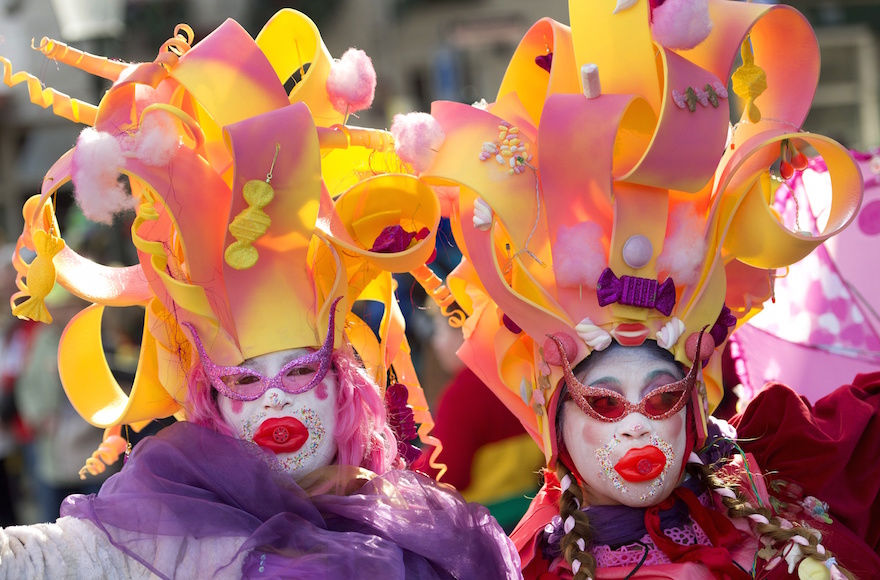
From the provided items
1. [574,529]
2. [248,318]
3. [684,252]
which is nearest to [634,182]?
[684,252]

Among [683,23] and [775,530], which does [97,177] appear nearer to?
[683,23]

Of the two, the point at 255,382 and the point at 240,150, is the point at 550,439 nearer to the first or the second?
the point at 255,382

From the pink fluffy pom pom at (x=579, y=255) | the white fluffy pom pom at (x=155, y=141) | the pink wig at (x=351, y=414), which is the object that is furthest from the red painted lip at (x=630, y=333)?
the white fluffy pom pom at (x=155, y=141)

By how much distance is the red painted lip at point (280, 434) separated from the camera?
7.97ft

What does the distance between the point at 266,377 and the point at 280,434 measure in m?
0.14

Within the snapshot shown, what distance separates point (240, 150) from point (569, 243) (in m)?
0.81

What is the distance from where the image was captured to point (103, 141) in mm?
2371

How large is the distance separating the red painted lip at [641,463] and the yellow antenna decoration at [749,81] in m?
0.89

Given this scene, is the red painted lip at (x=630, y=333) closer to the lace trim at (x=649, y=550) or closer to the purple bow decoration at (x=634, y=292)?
the purple bow decoration at (x=634, y=292)

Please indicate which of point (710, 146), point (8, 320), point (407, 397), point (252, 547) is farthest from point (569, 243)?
point (8, 320)

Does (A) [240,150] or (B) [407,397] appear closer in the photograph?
(A) [240,150]

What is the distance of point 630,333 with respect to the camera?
2.55 meters

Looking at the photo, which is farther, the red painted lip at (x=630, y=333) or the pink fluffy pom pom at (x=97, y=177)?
the red painted lip at (x=630, y=333)

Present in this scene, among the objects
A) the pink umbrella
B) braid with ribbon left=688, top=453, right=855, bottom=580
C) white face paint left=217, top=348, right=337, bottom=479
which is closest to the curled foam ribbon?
white face paint left=217, top=348, right=337, bottom=479
